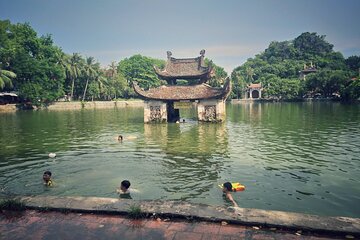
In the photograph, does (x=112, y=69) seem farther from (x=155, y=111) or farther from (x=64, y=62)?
(x=155, y=111)

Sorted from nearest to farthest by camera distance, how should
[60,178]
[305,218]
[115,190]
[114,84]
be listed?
[305,218]
[115,190]
[60,178]
[114,84]

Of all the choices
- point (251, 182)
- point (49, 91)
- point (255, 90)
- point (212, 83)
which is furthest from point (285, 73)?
point (251, 182)

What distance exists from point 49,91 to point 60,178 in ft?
181

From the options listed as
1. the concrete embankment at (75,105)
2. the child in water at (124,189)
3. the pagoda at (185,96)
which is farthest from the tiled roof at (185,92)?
the concrete embankment at (75,105)

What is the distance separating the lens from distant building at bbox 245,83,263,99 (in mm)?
97950

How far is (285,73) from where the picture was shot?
349 ft

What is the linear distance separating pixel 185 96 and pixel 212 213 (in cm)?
2531

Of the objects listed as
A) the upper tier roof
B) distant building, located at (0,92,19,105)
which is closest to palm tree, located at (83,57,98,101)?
distant building, located at (0,92,19,105)

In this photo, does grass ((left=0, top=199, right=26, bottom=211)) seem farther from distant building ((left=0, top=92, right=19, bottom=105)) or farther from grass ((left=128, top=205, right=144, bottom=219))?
distant building ((left=0, top=92, right=19, bottom=105))

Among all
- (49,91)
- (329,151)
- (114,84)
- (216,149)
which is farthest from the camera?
(114,84)

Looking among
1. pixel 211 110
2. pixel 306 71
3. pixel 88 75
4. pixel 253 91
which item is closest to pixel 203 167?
pixel 211 110

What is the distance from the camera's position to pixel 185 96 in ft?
103

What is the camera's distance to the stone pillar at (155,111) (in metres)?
32.5

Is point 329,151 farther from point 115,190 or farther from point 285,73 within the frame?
point 285,73
